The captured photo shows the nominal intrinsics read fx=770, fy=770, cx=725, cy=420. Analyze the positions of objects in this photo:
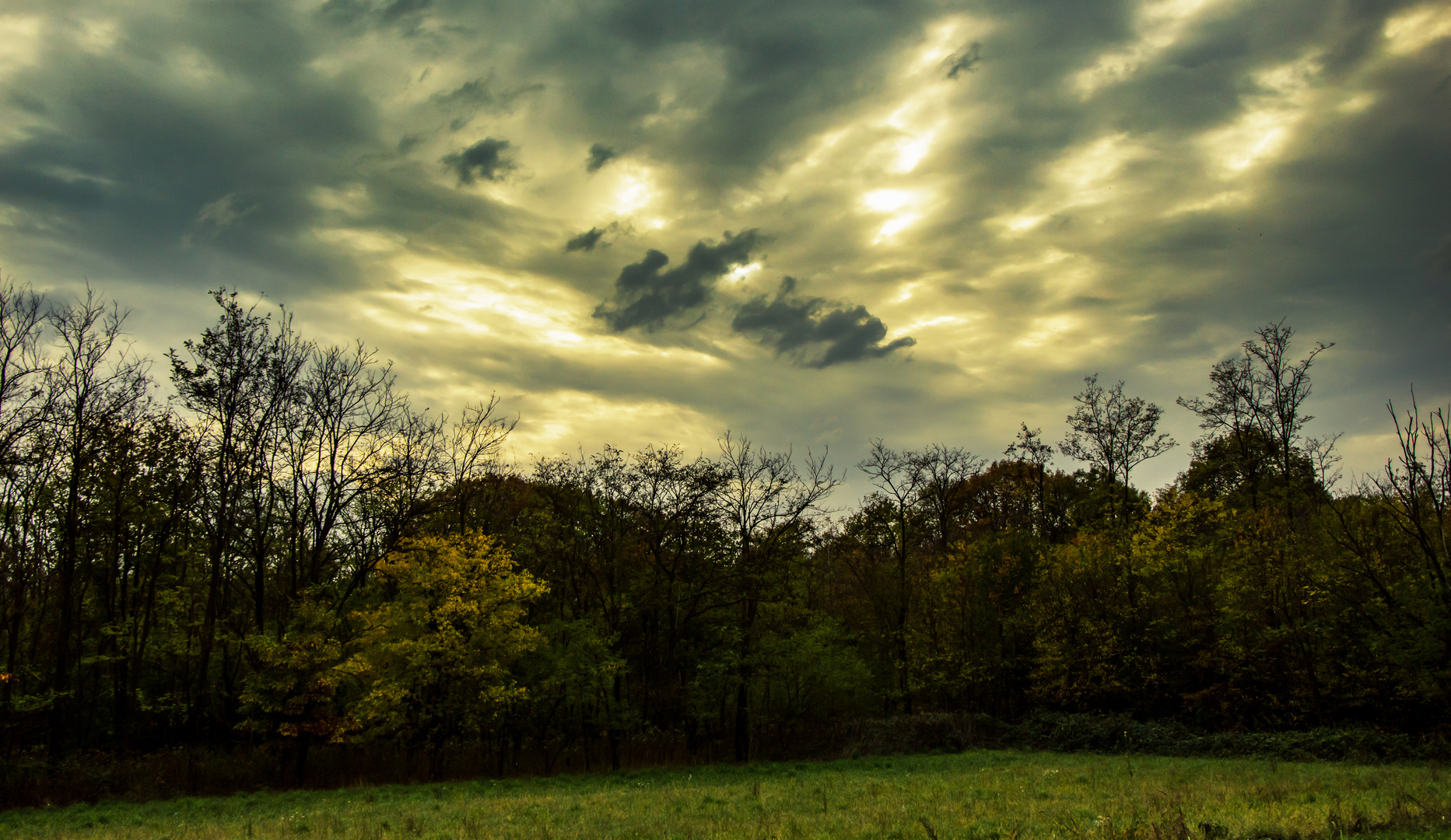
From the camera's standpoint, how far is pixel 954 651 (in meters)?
40.6

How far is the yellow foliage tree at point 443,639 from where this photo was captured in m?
27.6

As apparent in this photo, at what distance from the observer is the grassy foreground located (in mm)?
11094

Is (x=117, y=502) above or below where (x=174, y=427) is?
below

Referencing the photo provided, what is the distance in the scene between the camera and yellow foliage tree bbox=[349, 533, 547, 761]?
27641 millimetres

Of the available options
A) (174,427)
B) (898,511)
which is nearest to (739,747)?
(898,511)

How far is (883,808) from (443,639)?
18649 mm

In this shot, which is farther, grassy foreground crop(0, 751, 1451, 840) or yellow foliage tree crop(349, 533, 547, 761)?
yellow foliage tree crop(349, 533, 547, 761)

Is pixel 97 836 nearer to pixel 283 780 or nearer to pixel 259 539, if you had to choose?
pixel 283 780

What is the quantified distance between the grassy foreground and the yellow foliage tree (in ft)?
13.7

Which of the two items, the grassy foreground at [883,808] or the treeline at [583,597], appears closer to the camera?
the grassy foreground at [883,808]

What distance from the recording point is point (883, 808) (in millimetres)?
14352

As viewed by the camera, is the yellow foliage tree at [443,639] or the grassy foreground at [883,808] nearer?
the grassy foreground at [883,808]

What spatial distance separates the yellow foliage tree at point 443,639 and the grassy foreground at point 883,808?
164 inches

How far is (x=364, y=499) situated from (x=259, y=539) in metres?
4.60
